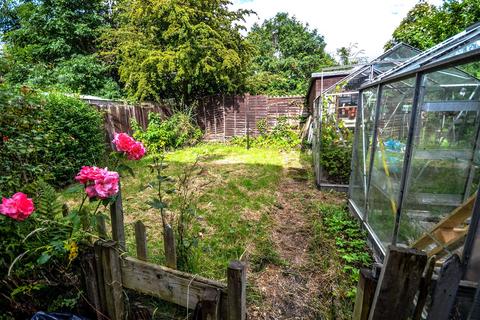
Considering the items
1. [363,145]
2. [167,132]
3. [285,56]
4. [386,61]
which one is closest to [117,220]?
[363,145]

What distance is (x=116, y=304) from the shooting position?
1356mm

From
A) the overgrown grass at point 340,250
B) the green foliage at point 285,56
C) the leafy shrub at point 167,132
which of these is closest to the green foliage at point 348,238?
the overgrown grass at point 340,250

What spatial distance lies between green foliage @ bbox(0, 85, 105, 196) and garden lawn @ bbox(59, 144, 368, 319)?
1.75ft

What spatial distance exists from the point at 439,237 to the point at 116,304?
220cm

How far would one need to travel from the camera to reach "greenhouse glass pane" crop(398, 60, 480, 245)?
2.04 m

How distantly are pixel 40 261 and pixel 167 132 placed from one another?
7432 mm

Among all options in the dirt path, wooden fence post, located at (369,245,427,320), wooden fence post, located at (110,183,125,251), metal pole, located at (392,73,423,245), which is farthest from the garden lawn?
wooden fence post, located at (369,245,427,320)

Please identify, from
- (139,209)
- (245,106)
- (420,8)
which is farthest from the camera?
(420,8)

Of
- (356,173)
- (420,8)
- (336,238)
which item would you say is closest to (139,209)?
(336,238)

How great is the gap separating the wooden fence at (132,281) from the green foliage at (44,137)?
26.6 inches

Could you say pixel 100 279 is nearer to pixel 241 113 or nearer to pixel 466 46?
pixel 466 46

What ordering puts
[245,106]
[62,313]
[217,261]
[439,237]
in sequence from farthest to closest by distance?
[245,106], [217,261], [439,237], [62,313]

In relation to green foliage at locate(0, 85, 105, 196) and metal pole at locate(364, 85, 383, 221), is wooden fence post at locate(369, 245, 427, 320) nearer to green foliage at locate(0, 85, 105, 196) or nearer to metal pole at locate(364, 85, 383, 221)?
green foliage at locate(0, 85, 105, 196)

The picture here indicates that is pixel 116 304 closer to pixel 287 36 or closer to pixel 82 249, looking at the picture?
pixel 82 249
